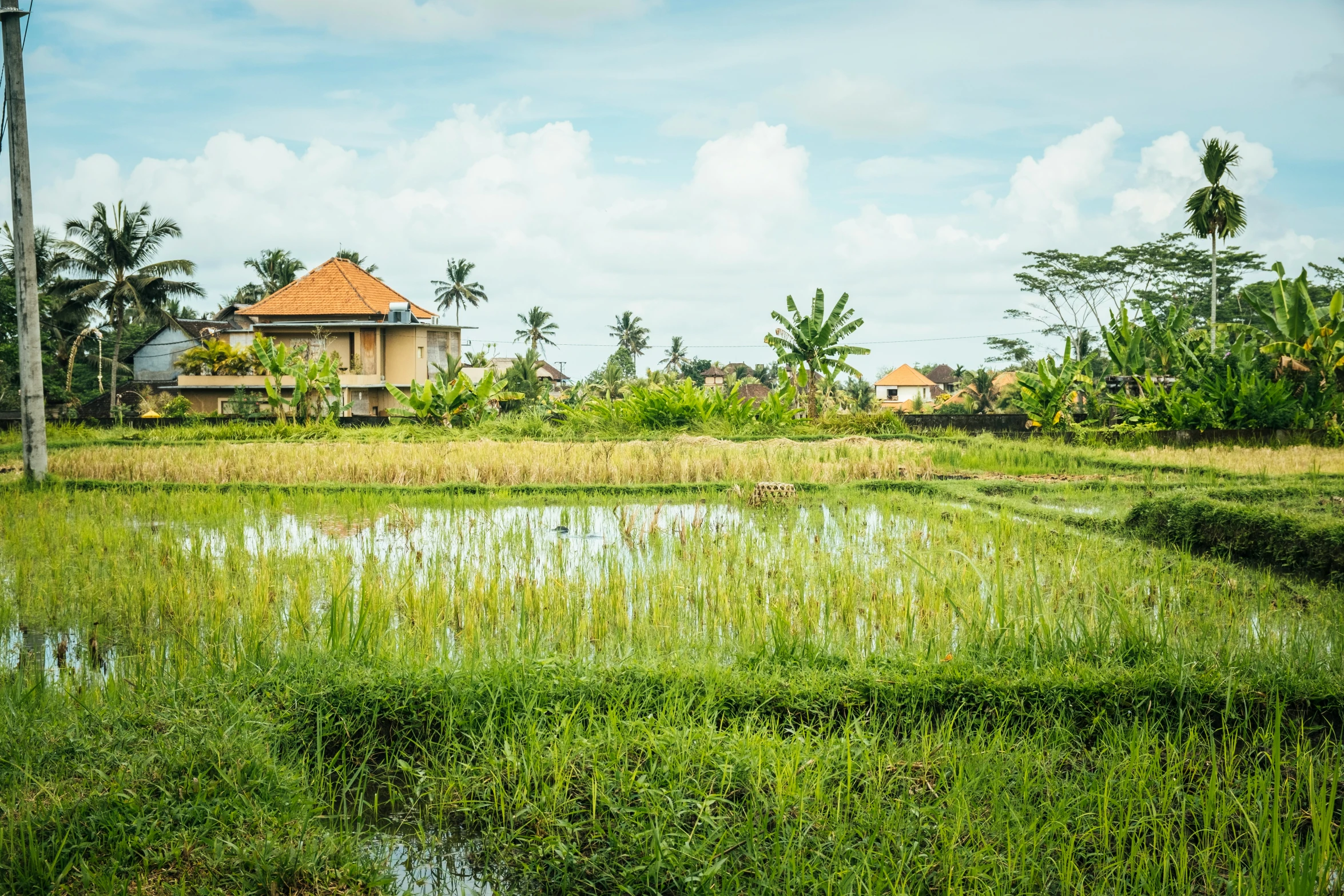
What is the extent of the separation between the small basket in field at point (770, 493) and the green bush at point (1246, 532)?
336cm

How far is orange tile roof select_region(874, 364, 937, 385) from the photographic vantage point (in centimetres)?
6325

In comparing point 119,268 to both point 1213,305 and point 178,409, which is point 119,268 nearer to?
point 178,409

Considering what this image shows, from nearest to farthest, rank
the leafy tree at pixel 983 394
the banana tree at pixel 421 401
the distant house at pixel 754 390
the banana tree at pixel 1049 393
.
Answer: the banana tree at pixel 1049 393
the banana tree at pixel 421 401
the leafy tree at pixel 983 394
the distant house at pixel 754 390

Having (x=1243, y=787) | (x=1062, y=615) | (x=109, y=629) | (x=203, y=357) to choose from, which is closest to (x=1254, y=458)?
(x=1062, y=615)

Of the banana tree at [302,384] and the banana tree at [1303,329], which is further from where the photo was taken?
the banana tree at [302,384]

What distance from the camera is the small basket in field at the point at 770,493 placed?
30.7ft

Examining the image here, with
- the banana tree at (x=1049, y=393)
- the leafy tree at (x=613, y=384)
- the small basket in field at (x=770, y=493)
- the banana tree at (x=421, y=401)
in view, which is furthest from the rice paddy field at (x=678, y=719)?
the leafy tree at (x=613, y=384)

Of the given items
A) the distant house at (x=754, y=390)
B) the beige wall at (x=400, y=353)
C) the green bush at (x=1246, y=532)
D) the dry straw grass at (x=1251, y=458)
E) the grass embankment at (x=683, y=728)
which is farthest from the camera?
the distant house at (x=754, y=390)

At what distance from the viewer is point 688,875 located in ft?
7.86

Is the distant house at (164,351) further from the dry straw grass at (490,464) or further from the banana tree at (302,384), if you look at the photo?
the dry straw grass at (490,464)

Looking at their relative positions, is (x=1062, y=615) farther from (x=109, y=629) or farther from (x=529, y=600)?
(x=109, y=629)

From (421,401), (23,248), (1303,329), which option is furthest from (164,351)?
(1303,329)

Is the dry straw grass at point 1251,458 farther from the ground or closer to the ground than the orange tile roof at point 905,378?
closer to the ground

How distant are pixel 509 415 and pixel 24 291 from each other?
40.7ft
